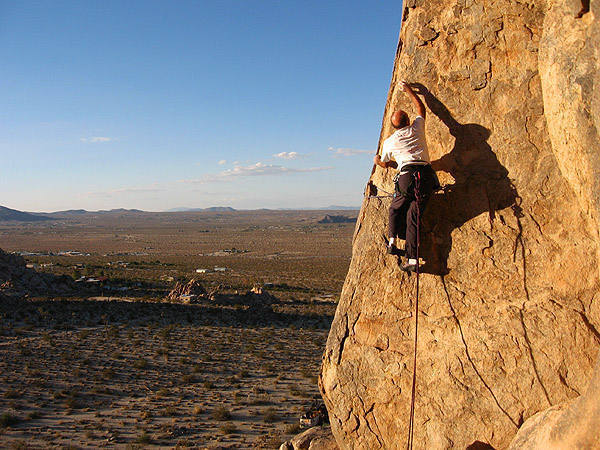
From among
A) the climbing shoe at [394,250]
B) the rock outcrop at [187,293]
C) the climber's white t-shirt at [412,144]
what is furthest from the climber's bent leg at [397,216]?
the rock outcrop at [187,293]

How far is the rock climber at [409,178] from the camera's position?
509 cm

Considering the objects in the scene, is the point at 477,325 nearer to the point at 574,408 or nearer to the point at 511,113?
the point at 574,408

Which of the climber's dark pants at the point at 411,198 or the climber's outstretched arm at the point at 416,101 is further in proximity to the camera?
the climber's outstretched arm at the point at 416,101

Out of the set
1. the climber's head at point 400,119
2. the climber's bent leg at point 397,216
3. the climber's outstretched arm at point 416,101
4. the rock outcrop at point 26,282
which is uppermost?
the climber's outstretched arm at point 416,101

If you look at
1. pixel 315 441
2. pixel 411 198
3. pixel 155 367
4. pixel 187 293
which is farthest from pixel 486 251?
pixel 187 293

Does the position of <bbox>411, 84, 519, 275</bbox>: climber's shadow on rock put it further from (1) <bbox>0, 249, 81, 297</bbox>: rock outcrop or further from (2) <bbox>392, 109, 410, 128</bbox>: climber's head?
(1) <bbox>0, 249, 81, 297</bbox>: rock outcrop

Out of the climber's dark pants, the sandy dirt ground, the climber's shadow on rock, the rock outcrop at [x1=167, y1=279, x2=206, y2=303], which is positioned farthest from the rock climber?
the rock outcrop at [x1=167, y1=279, x2=206, y2=303]

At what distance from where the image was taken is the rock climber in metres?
5.09

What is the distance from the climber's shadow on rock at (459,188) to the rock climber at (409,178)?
23 cm

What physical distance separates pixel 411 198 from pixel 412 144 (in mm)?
615

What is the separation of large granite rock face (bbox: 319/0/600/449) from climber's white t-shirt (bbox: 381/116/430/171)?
1.12ft

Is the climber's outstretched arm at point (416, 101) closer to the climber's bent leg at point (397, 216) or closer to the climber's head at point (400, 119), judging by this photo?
the climber's head at point (400, 119)

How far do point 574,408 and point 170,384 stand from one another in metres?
12.2

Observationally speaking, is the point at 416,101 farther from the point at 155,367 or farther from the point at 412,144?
the point at 155,367
